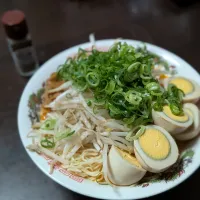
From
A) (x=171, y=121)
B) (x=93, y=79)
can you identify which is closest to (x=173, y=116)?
(x=171, y=121)

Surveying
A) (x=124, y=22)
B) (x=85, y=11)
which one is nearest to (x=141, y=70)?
(x=124, y=22)

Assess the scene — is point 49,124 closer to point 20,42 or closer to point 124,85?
point 124,85

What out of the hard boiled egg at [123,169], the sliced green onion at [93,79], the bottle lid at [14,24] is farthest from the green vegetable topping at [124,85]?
the bottle lid at [14,24]

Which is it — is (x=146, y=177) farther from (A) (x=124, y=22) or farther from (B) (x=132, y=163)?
(A) (x=124, y=22)

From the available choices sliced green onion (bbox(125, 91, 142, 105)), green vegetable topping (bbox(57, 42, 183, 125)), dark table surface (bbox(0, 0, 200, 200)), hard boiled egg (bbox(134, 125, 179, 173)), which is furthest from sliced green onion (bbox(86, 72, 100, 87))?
dark table surface (bbox(0, 0, 200, 200))

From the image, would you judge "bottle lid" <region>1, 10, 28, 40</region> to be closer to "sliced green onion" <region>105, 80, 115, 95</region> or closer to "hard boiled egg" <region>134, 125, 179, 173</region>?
"sliced green onion" <region>105, 80, 115, 95</region>

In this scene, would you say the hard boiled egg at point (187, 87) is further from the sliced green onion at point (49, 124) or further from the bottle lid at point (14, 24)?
the bottle lid at point (14, 24)

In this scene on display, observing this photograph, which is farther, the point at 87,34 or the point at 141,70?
the point at 87,34
